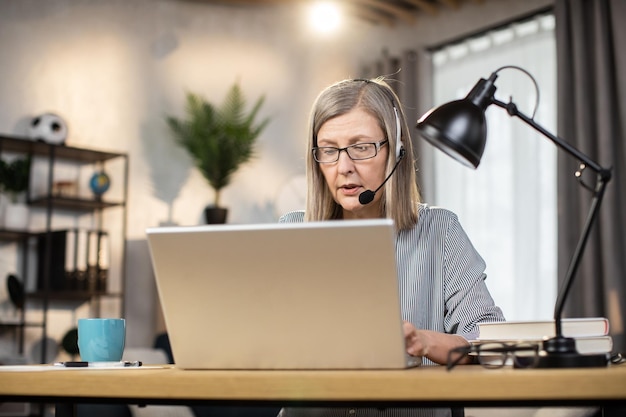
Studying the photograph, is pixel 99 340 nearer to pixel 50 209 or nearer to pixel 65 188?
pixel 50 209

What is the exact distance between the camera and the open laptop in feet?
3.34

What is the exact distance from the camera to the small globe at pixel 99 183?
15.6 feet

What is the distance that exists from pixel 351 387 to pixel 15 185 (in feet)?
13.2

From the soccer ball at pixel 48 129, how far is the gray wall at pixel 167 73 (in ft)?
0.46

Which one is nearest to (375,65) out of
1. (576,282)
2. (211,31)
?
(211,31)

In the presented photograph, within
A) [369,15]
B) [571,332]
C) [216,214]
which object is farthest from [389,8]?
[571,332]

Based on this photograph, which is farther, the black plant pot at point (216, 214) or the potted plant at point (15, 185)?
the black plant pot at point (216, 214)

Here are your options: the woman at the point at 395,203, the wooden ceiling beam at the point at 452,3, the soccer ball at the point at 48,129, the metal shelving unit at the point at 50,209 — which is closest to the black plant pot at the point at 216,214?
the metal shelving unit at the point at 50,209

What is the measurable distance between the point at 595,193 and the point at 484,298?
541mm

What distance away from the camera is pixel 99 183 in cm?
474

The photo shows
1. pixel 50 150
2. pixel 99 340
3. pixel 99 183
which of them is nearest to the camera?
pixel 99 340

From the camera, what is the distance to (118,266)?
16.5 ft

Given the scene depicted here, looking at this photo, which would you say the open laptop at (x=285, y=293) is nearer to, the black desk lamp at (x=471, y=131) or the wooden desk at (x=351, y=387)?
the wooden desk at (x=351, y=387)

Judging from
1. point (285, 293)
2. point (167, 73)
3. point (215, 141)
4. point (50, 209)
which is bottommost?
point (285, 293)
